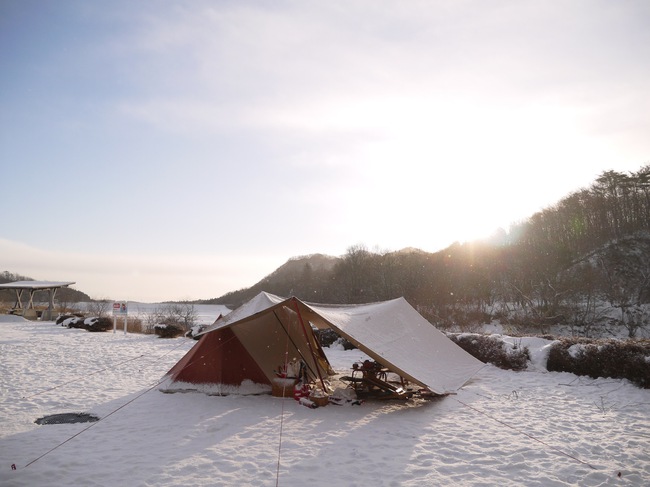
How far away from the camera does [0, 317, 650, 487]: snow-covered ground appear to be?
423 cm

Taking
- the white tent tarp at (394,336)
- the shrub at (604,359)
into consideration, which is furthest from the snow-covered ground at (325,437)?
the white tent tarp at (394,336)

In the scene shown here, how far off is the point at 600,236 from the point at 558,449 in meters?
33.7

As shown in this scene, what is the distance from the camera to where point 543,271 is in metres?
25.0

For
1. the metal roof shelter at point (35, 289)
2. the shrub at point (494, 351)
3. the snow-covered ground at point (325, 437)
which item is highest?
the metal roof shelter at point (35, 289)

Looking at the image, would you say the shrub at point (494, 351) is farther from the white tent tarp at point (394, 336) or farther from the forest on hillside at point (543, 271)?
the forest on hillside at point (543, 271)

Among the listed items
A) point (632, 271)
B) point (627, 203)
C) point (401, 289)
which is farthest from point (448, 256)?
point (627, 203)

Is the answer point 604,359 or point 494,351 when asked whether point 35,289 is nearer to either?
point 494,351

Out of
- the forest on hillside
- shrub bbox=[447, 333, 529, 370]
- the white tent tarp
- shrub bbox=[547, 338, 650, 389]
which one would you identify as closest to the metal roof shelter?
the forest on hillside

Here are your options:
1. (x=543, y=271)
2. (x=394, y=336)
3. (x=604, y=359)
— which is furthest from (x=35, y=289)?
(x=543, y=271)

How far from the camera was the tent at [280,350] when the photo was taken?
7.40m

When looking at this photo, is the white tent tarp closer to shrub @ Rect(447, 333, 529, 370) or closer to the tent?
the tent

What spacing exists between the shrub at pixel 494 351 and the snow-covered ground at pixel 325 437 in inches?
50.0

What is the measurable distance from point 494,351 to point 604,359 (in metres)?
2.66

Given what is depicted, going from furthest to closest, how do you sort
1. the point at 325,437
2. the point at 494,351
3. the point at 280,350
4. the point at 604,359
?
the point at 494,351 → the point at 604,359 → the point at 280,350 → the point at 325,437
